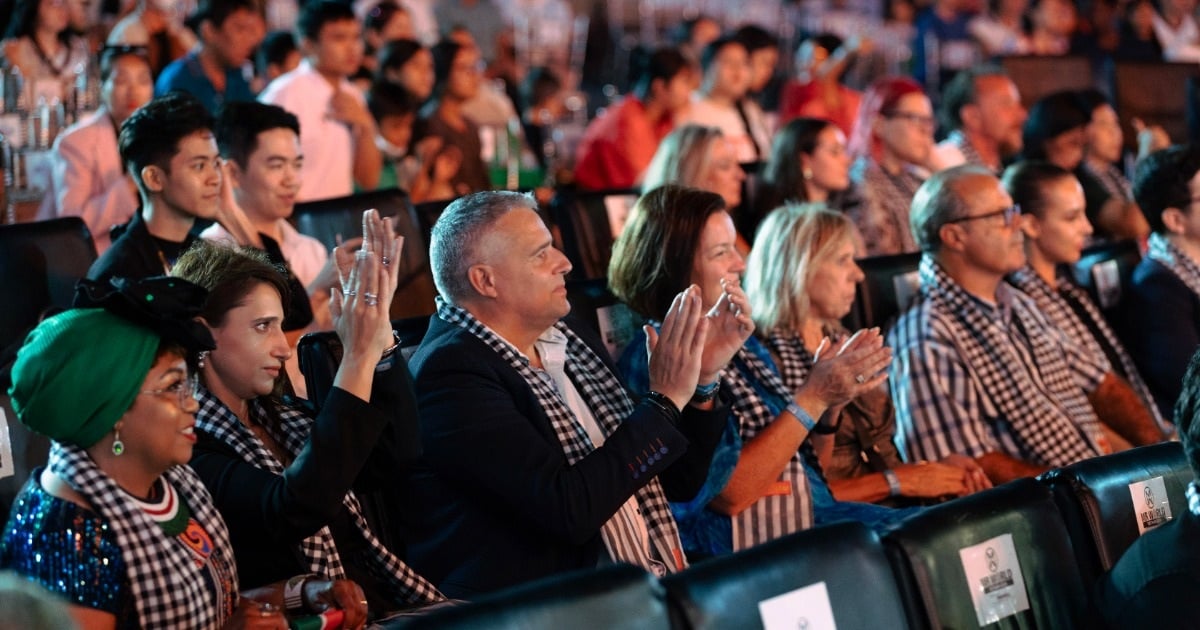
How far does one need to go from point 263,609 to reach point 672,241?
52.0 inches

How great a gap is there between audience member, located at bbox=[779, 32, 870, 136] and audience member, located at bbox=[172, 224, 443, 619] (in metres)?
5.01

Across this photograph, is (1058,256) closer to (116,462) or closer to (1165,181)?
(1165,181)

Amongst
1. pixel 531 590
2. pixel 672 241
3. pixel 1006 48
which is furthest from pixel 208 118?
pixel 1006 48

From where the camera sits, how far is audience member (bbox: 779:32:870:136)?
7.21 metres

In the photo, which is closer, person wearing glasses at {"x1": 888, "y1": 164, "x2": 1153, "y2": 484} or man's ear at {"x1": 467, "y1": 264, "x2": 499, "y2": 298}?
man's ear at {"x1": 467, "y1": 264, "x2": 499, "y2": 298}

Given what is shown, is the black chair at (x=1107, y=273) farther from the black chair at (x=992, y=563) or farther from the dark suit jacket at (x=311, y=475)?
the dark suit jacket at (x=311, y=475)

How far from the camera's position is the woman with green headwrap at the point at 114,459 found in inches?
73.7

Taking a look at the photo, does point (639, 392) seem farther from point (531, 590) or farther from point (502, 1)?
point (502, 1)

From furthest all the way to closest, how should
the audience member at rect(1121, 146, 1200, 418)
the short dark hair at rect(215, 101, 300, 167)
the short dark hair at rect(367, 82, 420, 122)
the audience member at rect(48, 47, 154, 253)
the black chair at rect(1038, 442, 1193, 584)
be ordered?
the short dark hair at rect(367, 82, 420, 122) < the audience member at rect(48, 47, 154, 253) < the audience member at rect(1121, 146, 1200, 418) < the short dark hair at rect(215, 101, 300, 167) < the black chair at rect(1038, 442, 1193, 584)

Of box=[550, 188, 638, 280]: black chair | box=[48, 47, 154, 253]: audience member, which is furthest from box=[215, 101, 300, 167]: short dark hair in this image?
box=[550, 188, 638, 280]: black chair

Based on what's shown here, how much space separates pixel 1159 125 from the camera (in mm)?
7363

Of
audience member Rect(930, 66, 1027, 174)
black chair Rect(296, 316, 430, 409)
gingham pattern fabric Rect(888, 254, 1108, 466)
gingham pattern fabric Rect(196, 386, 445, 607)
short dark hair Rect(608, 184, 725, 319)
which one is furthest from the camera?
audience member Rect(930, 66, 1027, 174)

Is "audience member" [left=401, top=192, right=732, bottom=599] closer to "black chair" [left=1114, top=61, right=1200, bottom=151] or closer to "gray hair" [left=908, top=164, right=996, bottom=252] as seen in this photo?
"gray hair" [left=908, top=164, right=996, bottom=252]

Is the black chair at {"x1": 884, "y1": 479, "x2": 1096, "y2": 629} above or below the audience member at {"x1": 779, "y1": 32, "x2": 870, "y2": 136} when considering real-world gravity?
below
